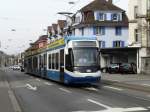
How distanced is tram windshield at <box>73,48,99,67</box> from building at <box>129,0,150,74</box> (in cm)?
2882

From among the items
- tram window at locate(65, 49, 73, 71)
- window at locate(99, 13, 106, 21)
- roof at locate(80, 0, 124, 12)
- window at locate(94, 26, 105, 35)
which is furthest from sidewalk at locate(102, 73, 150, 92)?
roof at locate(80, 0, 124, 12)

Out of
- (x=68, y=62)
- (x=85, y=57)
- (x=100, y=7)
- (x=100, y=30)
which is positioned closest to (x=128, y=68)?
(x=100, y=30)

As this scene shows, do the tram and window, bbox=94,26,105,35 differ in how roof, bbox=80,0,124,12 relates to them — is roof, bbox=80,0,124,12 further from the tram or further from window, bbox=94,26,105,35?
the tram

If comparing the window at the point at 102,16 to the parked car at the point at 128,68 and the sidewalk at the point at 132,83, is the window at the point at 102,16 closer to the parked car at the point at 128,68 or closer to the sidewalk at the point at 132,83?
the parked car at the point at 128,68

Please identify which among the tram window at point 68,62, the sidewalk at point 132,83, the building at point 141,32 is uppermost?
the building at point 141,32

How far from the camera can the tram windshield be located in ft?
94.6

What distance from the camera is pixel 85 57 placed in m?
29.1

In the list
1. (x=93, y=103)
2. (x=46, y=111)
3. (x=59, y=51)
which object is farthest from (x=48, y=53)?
(x=46, y=111)

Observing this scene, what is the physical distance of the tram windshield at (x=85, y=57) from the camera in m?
28.8

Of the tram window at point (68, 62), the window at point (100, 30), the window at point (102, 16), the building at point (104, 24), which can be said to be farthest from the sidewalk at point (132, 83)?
the window at point (102, 16)

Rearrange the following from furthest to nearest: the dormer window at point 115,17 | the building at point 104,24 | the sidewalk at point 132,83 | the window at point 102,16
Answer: the dormer window at point 115,17
the window at point 102,16
the building at point 104,24
the sidewalk at point 132,83

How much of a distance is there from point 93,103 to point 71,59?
10.4 m

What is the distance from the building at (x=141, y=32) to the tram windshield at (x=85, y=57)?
94.6 ft

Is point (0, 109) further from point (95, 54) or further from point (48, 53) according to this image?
point (48, 53)
